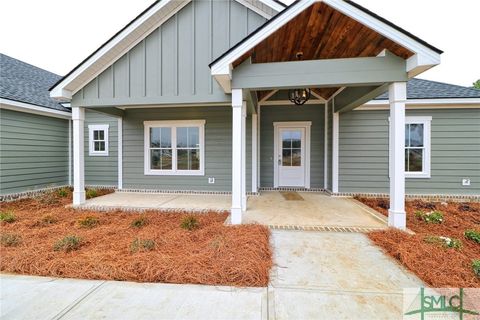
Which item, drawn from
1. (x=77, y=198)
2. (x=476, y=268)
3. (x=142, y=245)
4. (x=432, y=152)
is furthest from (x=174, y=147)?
(x=432, y=152)

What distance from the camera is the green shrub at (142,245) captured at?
302 centimetres

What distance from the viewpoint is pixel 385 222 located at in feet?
13.3

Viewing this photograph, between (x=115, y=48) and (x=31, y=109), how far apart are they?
3.56 metres

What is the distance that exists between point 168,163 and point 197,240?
422 cm

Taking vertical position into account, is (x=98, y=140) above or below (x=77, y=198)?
above

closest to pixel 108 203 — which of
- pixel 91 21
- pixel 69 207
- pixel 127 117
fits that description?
pixel 69 207

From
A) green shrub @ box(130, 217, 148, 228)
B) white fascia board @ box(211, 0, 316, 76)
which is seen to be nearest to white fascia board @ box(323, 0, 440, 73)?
white fascia board @ box(211, 0, 316, 76)

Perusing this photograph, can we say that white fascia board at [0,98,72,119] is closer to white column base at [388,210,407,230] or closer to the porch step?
the porch step

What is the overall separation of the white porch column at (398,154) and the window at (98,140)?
8232mm

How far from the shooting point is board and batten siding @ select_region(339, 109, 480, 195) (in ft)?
20.6

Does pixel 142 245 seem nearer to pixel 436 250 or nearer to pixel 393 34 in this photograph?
pixel 436 250

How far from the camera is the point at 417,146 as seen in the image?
21.0 feet

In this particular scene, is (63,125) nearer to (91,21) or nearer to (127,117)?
(127,117)

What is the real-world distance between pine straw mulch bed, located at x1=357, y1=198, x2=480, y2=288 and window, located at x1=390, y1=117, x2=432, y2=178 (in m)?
1.70
